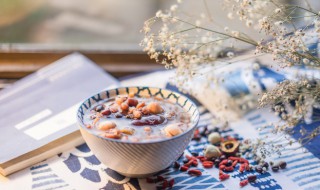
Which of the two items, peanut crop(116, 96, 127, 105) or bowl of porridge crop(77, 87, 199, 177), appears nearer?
bowl of porridge crop(77, 87, 199, 177)

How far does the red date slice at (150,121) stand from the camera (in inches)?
32.7

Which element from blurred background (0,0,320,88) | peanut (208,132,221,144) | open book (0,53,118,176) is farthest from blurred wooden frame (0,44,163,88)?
peanut (208,132,221,144)

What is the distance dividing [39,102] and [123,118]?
11.5 inches

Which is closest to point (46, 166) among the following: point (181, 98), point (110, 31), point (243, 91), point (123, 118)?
point (123, 118)

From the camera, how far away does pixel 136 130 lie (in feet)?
2.67

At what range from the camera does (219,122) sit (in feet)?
3.43

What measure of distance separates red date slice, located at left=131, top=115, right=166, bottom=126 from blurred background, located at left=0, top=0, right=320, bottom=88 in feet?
1.71

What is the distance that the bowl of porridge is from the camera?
0.78 meters

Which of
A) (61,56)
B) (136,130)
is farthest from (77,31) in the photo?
(136,130)

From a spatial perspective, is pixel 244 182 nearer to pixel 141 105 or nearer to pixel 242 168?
pixel 242 168

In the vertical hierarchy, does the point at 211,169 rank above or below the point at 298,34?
below

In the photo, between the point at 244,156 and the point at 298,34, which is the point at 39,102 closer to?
the point at 244,156

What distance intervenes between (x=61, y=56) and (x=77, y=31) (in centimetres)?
11

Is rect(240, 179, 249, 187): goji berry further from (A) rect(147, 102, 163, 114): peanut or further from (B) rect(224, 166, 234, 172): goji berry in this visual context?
(A) rect(147, 102, 163, 114): peanut
